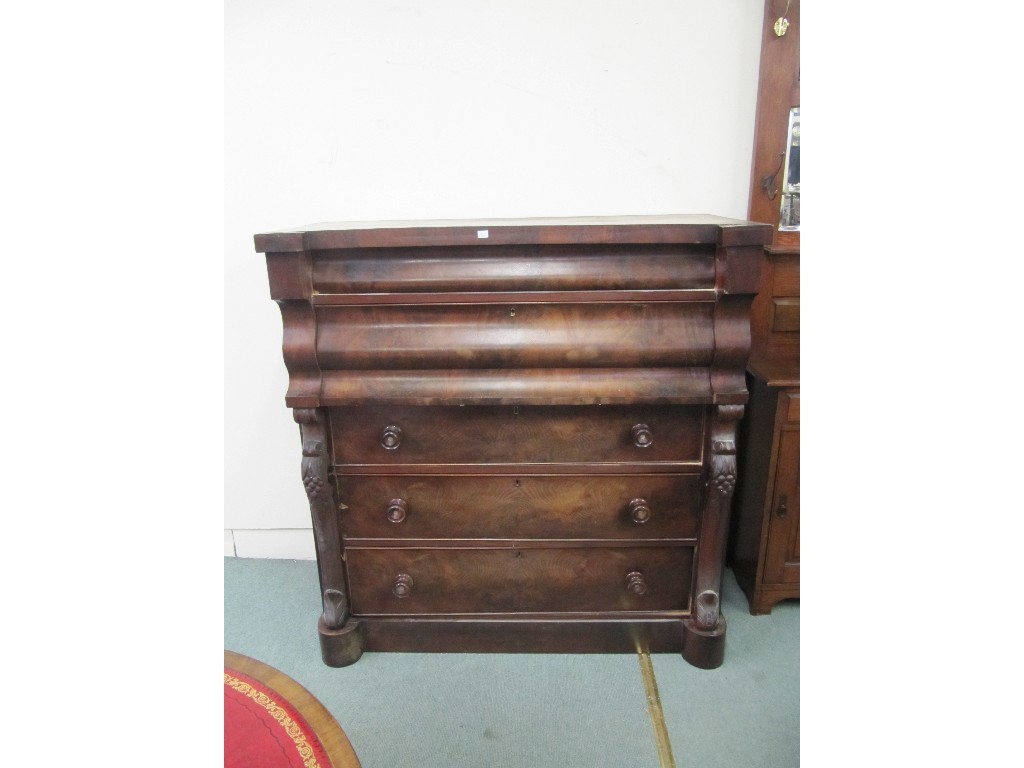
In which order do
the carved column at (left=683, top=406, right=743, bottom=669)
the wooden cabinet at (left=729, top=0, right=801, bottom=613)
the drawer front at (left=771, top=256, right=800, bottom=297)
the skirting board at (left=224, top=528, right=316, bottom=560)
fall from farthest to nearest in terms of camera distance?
the skirting board at (left=224, top=528, right=316, bottom=560)
the drawer front at (left=771, top=256, right=800, bottom=297)
the wooden cabinet at (left=729, top=0, right=801, bottom=613)
the carved column at (left=683, top=406, right=743, bottom=669)

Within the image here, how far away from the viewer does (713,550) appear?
5.15 ft

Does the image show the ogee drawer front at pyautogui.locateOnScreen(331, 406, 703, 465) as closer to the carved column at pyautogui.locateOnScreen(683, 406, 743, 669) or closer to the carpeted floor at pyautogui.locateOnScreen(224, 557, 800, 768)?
the carved column at pyautogui.locateOnScreen(683, 406, 743, 669)

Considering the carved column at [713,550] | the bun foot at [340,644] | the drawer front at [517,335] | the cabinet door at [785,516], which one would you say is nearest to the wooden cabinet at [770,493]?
the cabinet door at [785,516]

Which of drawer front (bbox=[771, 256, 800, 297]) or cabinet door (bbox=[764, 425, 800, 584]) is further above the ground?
drawer front (bbox=[771, 256, 800, 297])

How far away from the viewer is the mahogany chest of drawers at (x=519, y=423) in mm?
1387

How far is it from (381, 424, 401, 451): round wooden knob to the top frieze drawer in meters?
0.35

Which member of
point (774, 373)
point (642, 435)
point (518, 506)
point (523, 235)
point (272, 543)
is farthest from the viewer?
point (272, 543)

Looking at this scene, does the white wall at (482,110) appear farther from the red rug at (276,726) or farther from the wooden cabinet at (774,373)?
the red rug at (276,726)

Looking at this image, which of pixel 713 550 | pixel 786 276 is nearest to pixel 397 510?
pixel 713 550

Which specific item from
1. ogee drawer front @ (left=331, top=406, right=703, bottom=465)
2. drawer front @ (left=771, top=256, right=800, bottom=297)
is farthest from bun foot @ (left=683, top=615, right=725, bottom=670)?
drawer front @ (left=771, top=256, right=800, bottom=297)

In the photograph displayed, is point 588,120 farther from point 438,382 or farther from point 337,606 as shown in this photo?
point 337,606

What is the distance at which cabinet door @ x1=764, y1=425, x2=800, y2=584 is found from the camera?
Answer: 1.71 metres

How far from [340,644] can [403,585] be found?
10.6 inches

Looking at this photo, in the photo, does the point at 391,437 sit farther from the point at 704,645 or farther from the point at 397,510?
the point at 704,645
